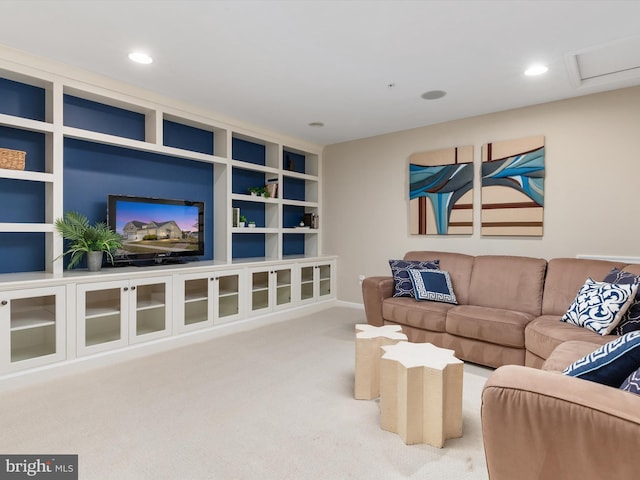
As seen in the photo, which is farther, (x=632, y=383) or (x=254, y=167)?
(x=254, y=167)

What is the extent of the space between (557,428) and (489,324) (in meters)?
2.01

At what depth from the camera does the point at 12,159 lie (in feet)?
8.97

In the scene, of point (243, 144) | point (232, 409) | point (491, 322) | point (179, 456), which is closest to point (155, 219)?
point (243, 144)

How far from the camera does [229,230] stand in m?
4.30

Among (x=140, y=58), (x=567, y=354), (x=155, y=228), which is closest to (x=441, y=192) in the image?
(x=567, y=354)

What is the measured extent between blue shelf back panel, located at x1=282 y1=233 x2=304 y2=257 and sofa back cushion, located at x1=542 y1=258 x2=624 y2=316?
338 cm

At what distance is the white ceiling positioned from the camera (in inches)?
86.6

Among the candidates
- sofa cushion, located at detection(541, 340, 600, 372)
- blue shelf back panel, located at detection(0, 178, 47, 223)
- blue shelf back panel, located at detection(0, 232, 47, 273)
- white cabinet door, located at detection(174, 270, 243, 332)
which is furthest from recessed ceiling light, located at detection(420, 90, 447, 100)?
blue shelf back panel, located at detection(0, 232, 47, 273)

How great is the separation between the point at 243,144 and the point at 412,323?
3136 millimetres

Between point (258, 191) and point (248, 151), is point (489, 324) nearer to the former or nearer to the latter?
point (258, 191)

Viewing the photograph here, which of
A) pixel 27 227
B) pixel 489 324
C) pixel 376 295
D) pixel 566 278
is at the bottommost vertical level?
pixel 489 324

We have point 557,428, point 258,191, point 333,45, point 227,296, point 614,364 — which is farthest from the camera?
point 258,191

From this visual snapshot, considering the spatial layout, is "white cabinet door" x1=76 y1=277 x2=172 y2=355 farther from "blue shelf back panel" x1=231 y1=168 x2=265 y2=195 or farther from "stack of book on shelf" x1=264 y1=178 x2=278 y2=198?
"stack of book on shelf" x1=264 y1=178 x2=278 y2=198

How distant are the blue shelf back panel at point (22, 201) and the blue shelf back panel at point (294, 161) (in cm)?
300
